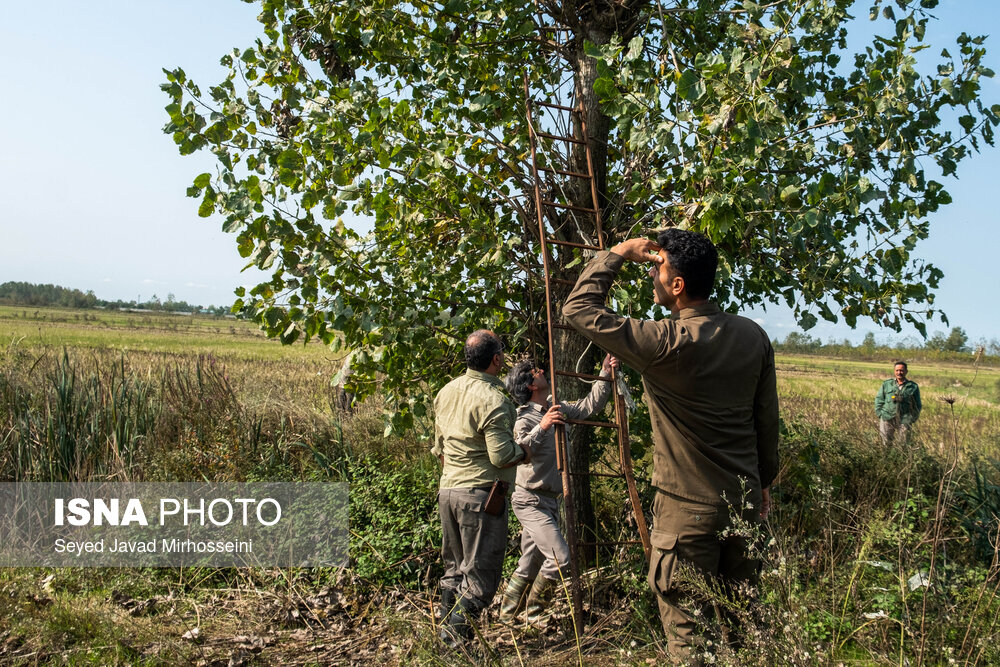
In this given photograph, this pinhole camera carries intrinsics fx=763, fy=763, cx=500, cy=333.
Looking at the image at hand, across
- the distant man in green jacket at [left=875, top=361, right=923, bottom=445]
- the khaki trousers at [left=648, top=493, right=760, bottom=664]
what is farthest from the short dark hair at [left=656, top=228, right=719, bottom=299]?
the distant man in green jacket at [left=875, top=361, right=923, bottom=445]

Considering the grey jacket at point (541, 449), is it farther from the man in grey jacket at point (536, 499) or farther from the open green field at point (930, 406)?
the open green field at point (930, 406)

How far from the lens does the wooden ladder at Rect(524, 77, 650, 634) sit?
187 inches

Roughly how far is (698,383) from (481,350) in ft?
6.50

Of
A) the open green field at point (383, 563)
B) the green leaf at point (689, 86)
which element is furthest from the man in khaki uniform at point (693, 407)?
the green leaf at point (689, 86)

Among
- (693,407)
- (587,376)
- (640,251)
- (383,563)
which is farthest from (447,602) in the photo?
(640,251)

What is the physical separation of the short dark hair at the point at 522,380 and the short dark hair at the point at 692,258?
2418 mm

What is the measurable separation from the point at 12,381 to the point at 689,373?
27.0ft

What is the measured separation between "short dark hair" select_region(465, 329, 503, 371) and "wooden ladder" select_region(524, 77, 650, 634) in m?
0.39

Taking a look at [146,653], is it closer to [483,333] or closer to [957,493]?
[483,333]

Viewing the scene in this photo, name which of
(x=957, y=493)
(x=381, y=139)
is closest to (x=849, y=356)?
(x=957, y=493)

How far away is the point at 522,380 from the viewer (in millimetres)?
5793

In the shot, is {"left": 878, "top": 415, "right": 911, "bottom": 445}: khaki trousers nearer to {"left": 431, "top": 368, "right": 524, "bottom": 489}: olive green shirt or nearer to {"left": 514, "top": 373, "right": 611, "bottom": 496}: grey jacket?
{"left": 514, "top": 373, "right": 611, "bottom": 496}: grey jacket

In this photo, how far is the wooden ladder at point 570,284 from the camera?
4.76 metres

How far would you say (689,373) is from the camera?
3387mm
